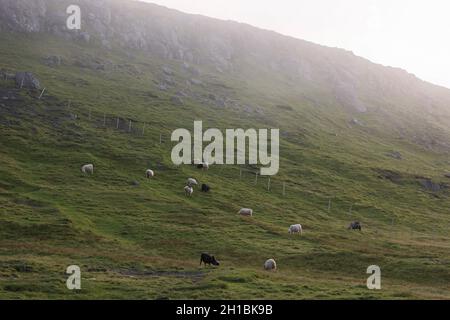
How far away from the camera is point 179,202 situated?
6962cm

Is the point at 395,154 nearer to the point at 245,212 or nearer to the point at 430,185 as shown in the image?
the point at 430,185

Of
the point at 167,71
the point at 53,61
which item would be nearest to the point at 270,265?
the point at 53,61

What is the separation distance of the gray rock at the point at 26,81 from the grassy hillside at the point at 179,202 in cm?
347

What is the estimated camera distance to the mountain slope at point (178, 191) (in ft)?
128

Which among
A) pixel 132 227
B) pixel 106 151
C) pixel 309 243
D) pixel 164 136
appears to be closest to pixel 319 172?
pixel 164 136

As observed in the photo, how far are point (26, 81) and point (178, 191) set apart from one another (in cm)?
6354

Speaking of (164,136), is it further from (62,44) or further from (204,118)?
(62,44)

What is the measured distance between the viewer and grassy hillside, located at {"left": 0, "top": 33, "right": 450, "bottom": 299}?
3759 cm

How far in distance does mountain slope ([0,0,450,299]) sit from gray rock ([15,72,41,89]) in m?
1.86

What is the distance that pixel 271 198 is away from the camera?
8381cm

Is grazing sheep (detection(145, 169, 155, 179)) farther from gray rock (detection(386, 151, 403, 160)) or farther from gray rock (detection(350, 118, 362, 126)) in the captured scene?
gray rock (detection(350, 118, 362, 126))

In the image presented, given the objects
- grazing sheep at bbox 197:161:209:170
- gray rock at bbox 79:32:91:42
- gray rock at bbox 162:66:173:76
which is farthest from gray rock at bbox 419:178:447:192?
gray rock at bbox 79:32:91:42
